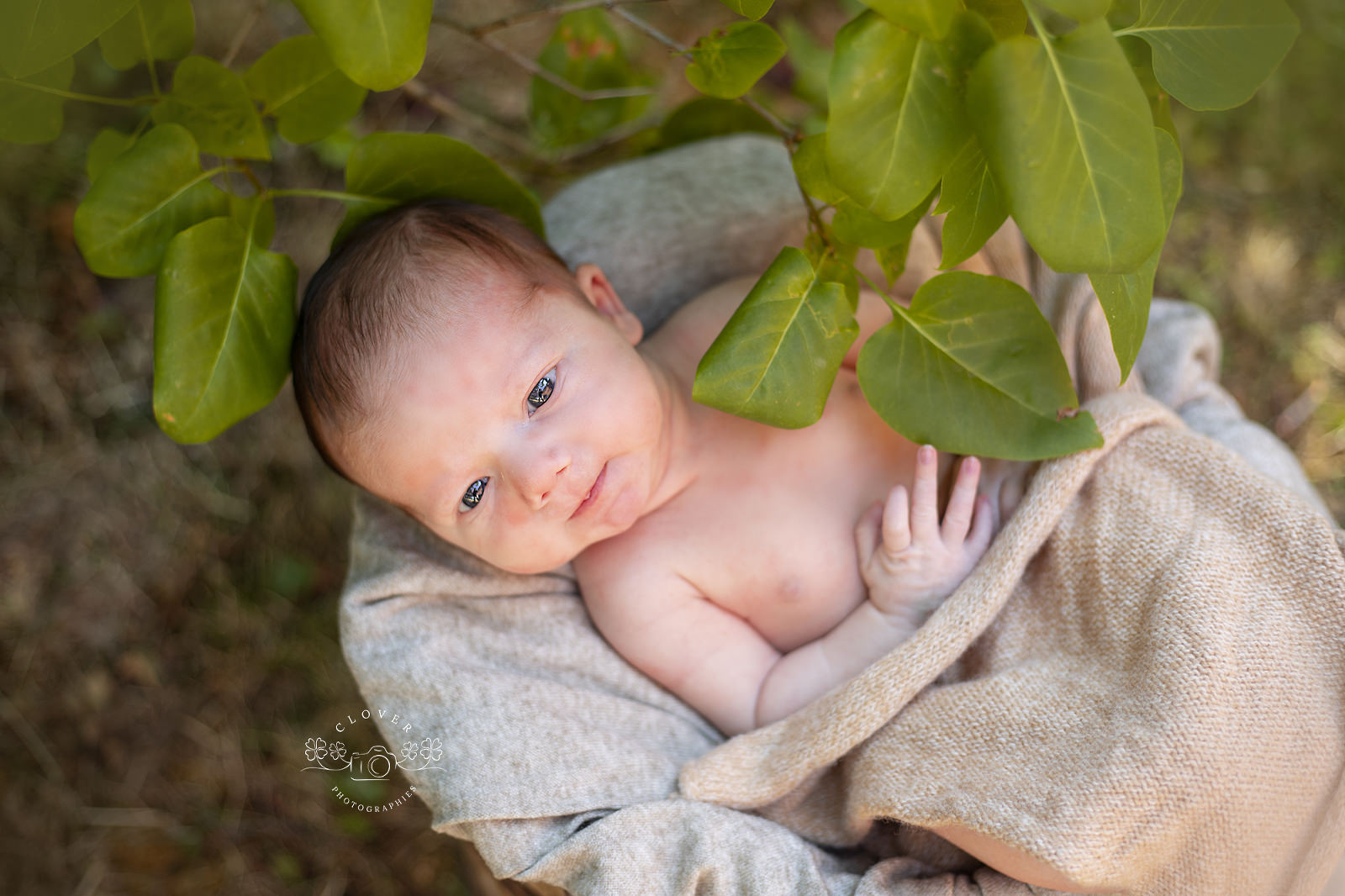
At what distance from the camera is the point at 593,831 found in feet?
4.12

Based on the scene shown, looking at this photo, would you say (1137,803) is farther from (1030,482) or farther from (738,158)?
(738,158)

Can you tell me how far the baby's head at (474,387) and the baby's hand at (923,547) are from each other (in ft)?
1.18

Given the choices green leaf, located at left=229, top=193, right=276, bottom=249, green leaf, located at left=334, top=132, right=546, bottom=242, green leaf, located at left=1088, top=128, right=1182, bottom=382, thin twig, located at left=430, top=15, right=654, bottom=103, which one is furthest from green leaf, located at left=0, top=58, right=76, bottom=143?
green leaf, located at left=1088, top=128, right=1182, bottom=382

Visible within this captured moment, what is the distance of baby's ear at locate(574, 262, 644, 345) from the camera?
1466 mm

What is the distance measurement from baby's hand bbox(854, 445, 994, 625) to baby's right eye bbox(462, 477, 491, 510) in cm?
57

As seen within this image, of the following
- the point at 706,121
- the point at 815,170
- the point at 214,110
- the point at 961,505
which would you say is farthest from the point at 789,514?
the point at 214,110

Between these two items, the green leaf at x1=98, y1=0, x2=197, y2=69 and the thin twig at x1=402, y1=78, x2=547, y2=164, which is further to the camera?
the thin twig at x1=402, y1=78, x2=547, y2=164

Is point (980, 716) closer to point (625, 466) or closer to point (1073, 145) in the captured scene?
point (625, 466)

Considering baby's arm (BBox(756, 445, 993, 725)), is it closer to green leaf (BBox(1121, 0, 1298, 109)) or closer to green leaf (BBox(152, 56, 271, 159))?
green leaf (BBox(1121, 0, 1298, 109))

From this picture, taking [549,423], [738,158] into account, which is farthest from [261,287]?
[738,158]

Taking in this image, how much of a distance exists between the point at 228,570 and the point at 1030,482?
1.75 meters

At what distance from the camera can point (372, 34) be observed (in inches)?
30.1

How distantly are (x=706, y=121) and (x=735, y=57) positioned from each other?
71 centimetres

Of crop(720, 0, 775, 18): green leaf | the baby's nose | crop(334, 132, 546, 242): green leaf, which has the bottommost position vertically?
the baby's nose
